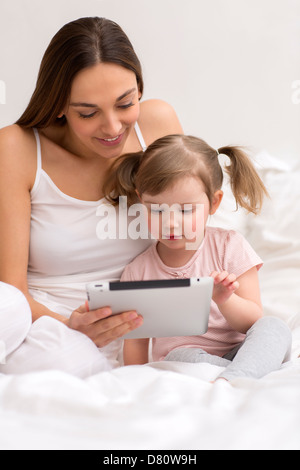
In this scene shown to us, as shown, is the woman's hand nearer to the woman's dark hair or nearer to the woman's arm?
the woman's arm

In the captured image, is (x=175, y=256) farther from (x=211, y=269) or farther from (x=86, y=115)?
(x=86, y=115)

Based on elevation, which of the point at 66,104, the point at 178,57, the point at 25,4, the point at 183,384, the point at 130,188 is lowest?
the point at 183,384

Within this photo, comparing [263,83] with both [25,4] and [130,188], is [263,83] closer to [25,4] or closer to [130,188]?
[25,4]

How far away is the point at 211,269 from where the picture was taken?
145 centimetres

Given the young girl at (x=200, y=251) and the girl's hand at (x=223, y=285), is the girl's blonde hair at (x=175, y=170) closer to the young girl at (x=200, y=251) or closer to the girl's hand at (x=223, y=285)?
the young girl at (x=200, y=251)

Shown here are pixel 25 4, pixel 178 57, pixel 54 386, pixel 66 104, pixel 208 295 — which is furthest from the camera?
pixel 178 57

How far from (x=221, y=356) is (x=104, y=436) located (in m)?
0.62

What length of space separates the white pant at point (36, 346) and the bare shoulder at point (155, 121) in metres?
0.62

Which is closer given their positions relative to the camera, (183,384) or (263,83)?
(183,384)

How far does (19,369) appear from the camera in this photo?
1217 mm

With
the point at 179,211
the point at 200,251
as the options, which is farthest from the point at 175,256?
the point at 179,211

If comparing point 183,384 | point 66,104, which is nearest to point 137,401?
point 183,384

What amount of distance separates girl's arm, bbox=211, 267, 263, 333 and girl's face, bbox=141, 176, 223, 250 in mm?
157

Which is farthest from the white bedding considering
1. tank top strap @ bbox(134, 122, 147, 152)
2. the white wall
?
the white wall
